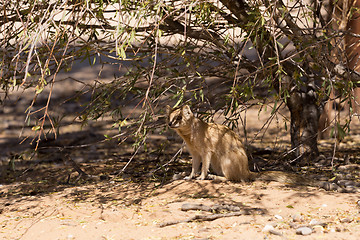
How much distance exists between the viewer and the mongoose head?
5324 millimetres

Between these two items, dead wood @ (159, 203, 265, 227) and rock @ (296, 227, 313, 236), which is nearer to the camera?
rock @ (296, 227, 313, 236)

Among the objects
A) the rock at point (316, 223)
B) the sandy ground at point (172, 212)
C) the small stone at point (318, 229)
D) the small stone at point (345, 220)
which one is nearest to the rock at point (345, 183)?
the sandy ground at point (172, 212)

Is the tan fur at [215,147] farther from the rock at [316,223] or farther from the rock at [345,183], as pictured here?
the rock at [316,223]

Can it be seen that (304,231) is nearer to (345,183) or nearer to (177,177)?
(345,183)

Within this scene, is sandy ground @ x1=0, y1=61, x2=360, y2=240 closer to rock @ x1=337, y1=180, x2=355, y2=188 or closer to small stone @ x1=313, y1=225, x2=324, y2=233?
small stone @ x1=313, y1=225, x2=324, y2=233

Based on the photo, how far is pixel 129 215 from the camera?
4441 millimetres

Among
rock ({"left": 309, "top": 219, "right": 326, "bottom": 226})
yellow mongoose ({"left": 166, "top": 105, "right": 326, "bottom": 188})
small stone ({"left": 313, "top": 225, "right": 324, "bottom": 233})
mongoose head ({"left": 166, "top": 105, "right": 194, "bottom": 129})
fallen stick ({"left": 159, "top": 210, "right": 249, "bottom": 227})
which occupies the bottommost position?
small stone ({"left": 313, "top": 225, "right": 324, "bottom": 233})

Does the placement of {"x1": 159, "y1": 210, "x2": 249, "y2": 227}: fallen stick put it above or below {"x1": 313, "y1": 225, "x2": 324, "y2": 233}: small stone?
above

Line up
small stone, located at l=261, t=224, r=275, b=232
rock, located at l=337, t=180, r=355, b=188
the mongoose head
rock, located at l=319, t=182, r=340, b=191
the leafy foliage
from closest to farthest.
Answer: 1. small stone, located at l=261, t=224, r=275, b=232
2. the leafy foliage
3. rock, located at l=319, t=182, r=340, b=191
4. the mongoose head
5. rock, located at l=337, t=180, r=355, b=188

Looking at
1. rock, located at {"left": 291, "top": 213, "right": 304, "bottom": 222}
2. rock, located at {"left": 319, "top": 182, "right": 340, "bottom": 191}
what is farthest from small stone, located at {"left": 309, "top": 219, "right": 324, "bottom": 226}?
rock, located at {"left": 319, "top": 182, "right": 340, "bottom": 191}

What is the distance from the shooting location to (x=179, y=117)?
538 cm

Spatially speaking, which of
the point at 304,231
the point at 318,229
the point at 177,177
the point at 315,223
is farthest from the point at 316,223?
the point at 177,177

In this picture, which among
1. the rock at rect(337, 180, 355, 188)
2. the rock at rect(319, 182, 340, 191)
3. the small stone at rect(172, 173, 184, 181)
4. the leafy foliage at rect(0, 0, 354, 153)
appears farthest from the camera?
the small stone at rect(172, 173, 184, 181)

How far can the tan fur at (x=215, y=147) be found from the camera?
18.3 feet
